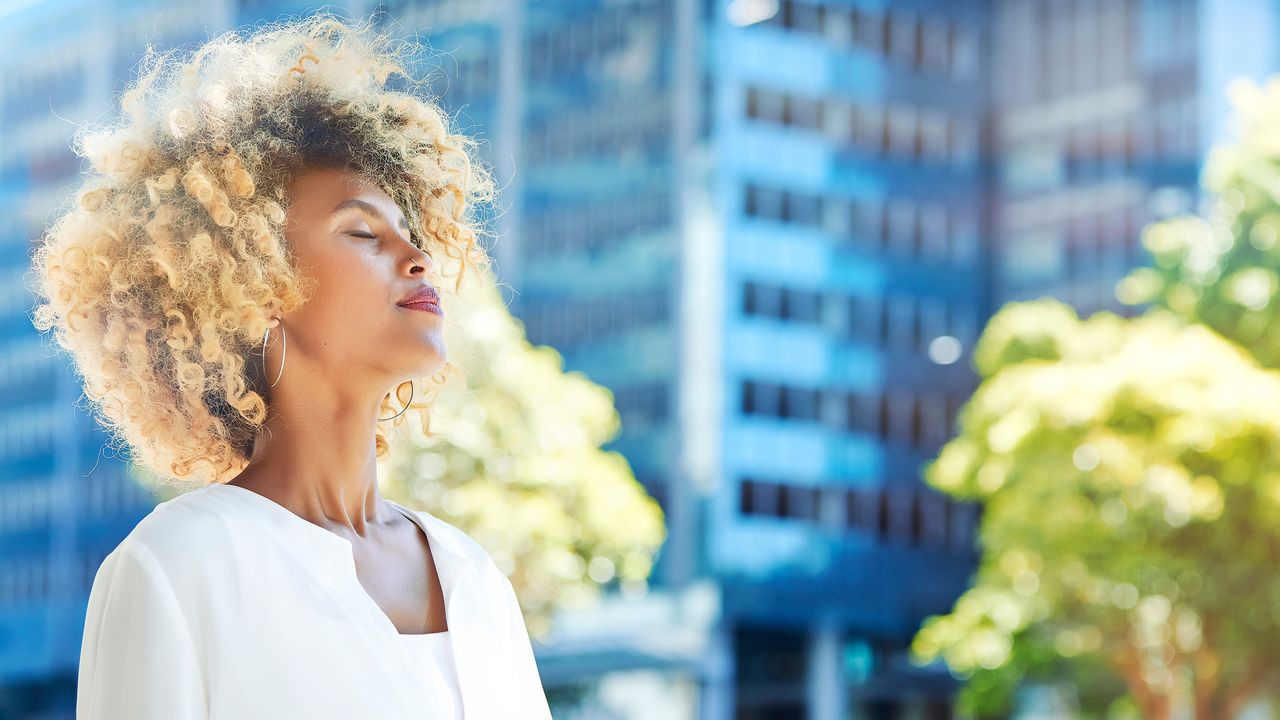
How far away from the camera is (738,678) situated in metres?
19.5

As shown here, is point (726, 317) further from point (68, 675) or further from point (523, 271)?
point (68, 675)

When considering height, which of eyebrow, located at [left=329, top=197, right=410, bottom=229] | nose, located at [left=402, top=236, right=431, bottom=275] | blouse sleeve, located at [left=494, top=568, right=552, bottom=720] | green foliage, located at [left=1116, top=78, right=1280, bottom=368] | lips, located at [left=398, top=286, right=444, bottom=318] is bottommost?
blouse sleeve, located at [left=494, top=568, right=552, bottom=720]

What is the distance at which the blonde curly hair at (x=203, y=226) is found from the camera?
1265 millimetres

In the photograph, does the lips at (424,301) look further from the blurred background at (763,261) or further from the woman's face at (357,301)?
the blurred background at (763,261)

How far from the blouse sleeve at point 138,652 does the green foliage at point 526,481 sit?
805 centimetres

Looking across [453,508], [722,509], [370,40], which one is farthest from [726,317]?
[370,40]

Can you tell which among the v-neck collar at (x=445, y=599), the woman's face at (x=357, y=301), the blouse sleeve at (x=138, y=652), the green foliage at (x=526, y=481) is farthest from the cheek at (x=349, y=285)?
the green foliage at (x=526, y=481)

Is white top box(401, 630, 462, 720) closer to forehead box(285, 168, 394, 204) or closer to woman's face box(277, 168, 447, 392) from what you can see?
woman's face box(277, 168, 447, 392)

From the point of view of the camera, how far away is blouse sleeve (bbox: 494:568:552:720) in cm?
132

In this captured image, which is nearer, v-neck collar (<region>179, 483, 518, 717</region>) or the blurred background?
v-neck collar (<region>179, 483, 518, 717</region>)

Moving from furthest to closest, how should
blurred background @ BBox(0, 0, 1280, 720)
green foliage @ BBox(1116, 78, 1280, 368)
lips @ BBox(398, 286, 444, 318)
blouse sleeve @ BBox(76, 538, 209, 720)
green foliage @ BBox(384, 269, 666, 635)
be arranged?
blurred background @ BBox(0, 0, 1280, 720) → green foliage @ BBox(1116, 78, 1280, 368) → green foliage @ BBox(384, 269, 666, 635) → lips @ BBox(398, 286, 444, 318) → blouse sleeve @ BBox(76, 538, 209, 720)

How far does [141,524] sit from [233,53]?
44cm

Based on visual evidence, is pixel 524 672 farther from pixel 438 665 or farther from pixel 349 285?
pixel 349 285

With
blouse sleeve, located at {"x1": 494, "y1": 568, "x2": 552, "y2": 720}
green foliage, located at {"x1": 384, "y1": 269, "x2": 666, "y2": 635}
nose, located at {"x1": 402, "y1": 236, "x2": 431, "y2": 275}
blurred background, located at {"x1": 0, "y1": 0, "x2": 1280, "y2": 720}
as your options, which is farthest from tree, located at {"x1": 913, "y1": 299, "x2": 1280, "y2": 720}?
nose, located at {"x1": 402, "y1": 236, "x2": 431, "y2": 275}
